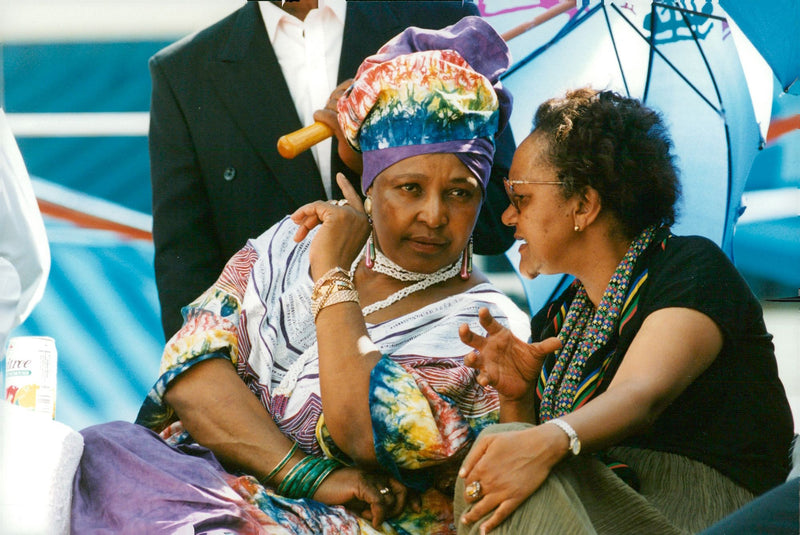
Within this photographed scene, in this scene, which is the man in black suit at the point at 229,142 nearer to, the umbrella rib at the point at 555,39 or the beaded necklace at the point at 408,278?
the umbrella rib at the point at 555,39

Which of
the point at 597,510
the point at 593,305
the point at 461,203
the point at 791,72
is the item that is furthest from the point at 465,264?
the point at 791,72

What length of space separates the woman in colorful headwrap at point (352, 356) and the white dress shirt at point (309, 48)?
73 cm

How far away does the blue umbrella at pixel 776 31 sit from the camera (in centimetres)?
331

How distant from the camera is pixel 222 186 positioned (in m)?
3.82

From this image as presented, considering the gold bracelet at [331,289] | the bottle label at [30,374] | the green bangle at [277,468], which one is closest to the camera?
the green bangle at [277,468]

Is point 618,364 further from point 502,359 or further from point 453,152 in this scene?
point 453,152

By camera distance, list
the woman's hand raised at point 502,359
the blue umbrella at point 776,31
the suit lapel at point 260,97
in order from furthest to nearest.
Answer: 1. the suit lapel at point 260,97
2. the blue umbrella at point 776,31
3. the woman's hand raised at point 502,359

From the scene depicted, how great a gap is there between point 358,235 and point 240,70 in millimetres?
1143

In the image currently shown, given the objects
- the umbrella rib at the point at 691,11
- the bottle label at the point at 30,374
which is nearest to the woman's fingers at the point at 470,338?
the bottle label at the point at 30,374

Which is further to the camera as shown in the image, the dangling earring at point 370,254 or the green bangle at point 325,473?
the dangling earring at point 370,254

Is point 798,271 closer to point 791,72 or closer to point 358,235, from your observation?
point 791,72

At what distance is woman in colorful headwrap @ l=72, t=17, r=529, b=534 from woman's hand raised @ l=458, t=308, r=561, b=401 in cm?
19

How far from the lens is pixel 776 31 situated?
3355mm

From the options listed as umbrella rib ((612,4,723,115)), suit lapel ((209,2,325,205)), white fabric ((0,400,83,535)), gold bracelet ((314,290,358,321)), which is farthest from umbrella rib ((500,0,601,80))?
white fabric ((0,400,83,535))
